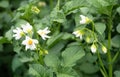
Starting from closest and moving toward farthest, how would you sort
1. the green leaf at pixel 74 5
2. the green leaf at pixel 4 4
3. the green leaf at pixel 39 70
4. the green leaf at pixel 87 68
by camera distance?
the green leaf at pixel 39 70
the green leaf at pixel 74 5
the green leaf at pixel 87 68
the green leaf at pixel 4 4

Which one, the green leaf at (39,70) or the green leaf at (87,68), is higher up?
the green leaf at (39,70)

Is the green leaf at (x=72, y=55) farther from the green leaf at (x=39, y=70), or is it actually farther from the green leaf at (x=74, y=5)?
the green leaf at (x=74, y=5)

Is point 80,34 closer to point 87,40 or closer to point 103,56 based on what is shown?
point 87,40

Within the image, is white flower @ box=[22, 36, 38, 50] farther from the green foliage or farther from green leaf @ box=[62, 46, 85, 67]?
green leaf @ box=[62, 46, 85, 67]

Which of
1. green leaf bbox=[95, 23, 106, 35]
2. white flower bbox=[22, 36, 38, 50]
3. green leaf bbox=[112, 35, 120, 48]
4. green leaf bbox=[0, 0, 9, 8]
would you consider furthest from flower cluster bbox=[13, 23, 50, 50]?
green leaf bbox=[0, 0, 9, 8]

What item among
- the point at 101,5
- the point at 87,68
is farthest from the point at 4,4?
the point at 101,5

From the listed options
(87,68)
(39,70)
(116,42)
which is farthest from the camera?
(87,68)

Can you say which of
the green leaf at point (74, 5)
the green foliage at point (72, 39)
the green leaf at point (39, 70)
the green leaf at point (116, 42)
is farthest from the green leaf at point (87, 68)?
the green leaf at point (39, 70)

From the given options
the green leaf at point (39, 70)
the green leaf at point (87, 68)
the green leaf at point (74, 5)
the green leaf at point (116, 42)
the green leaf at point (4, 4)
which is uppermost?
the green leaf at point (4, 4)

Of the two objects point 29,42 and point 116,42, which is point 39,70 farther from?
point 116,42
